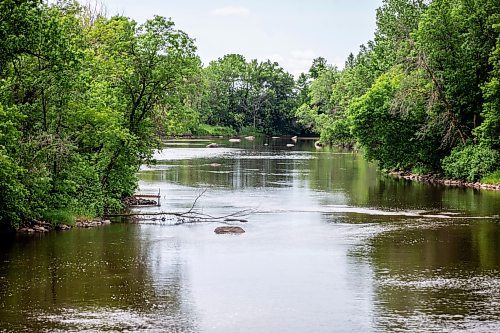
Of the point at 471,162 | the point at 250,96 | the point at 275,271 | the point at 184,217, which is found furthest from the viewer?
the point at 250,96

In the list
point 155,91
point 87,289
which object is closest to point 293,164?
point 155,91

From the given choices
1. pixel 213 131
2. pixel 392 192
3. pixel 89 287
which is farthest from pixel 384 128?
pixel 213 131

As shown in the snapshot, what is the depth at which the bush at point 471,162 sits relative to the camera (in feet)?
188

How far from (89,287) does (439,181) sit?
140 feet

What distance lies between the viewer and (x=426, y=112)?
203ft

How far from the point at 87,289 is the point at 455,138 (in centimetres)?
4392

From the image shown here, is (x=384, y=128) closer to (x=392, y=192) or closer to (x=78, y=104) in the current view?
(x=392, y=192)

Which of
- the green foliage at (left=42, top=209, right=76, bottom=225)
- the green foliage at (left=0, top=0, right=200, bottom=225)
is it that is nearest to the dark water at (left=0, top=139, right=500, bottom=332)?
the green foliage at (left=42, top=209, right=76, bottom=225)

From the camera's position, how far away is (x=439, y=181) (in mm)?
61781

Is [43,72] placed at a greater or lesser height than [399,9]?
lesser

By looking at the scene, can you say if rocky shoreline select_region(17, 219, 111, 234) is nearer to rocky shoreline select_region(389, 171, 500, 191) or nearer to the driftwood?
the driftwood

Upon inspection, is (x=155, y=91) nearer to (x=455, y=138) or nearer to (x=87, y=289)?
(x=87, y=289)

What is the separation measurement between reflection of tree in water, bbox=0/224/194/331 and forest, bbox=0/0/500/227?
351cm

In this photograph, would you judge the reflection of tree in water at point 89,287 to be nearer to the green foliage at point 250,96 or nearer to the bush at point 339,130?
the bush at point 339,130
